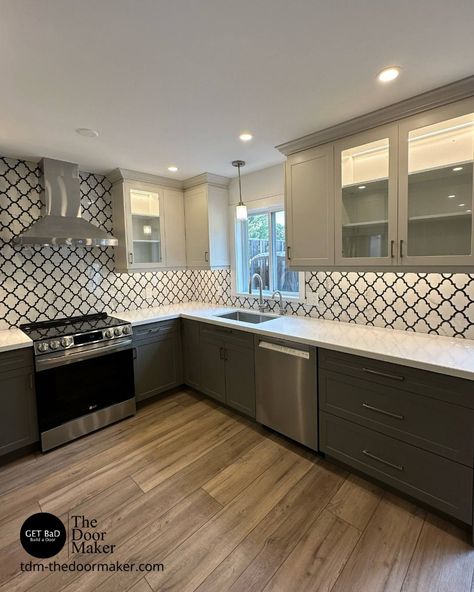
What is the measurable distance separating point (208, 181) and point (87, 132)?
4.69ft

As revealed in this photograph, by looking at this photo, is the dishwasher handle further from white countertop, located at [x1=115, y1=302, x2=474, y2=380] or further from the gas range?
the gas range

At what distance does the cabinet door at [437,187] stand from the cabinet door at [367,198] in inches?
2.7

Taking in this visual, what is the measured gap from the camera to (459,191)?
6.04 feet

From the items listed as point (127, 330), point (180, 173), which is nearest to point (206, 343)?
point (127, 330)

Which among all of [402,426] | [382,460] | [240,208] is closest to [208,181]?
[240,208]

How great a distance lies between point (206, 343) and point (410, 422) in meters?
1.91

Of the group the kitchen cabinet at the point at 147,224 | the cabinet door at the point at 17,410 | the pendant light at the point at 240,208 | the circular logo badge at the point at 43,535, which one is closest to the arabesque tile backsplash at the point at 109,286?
the kitchen cabinet at the point at 147,224

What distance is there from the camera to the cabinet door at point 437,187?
5.91ft

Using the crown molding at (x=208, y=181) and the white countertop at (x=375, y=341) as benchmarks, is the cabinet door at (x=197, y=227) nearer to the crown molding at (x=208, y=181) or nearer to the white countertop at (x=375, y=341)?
the crown molding at (x=208, y=181)

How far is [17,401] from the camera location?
7.78 ft

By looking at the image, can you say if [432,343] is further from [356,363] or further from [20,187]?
[20,187]

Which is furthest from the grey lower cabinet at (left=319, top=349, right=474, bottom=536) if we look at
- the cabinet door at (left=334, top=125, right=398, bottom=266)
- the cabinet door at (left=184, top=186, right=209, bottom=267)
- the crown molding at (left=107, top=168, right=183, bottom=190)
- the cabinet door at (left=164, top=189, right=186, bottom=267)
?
the crown molding at (left=107, top=168, right=183, bottom=190)

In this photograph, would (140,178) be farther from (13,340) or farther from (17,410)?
(17,410)

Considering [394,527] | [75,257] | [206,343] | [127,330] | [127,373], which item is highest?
[75,257]
